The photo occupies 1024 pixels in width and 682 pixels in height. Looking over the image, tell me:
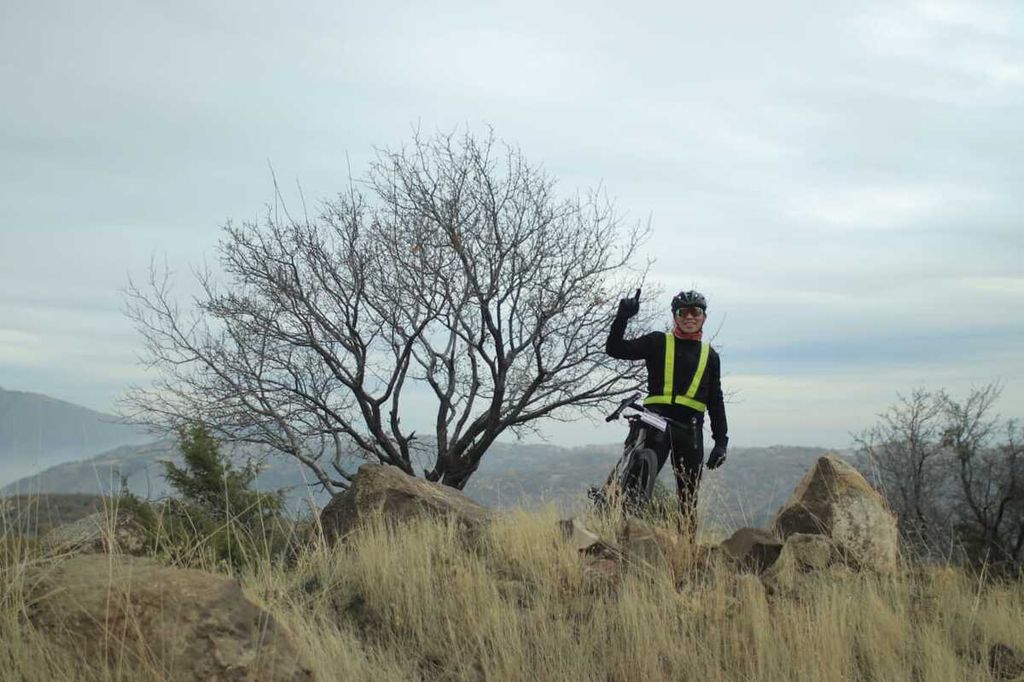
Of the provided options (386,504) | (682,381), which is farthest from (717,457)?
(386,504)

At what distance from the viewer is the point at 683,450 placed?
7586 millimetres

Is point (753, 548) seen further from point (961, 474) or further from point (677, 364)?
point (961, 474)

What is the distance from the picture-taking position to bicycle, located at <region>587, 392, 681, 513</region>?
7.32 m

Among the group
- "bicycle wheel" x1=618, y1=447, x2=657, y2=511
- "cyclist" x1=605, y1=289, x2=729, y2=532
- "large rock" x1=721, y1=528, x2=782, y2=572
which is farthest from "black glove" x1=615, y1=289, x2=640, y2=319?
"large rock" x1=721, y1=528, x2=782, y2=572

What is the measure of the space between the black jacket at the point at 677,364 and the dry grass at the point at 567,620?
1958 mm

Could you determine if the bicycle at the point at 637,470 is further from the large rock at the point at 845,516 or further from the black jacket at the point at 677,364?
the large rock at the point at 845,516

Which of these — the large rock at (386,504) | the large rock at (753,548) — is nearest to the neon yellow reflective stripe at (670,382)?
the large rock at (753,548)

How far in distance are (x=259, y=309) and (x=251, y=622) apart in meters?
12.3

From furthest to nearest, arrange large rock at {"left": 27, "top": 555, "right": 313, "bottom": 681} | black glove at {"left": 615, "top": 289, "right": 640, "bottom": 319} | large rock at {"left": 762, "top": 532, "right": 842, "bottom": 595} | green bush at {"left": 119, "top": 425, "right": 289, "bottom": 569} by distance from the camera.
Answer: black glove at {"left": 615, "top": 289, "right": 640, "bottom": 319} → green bush at {"left": 119, "top": 425, "right": 289, "bottom": 569} → large rock at {"left": 762, "top": 532, "right": 842, "bottom": 595} → large rock at {"left": 27, "top": 555, "right": 313, "bottom": 681}

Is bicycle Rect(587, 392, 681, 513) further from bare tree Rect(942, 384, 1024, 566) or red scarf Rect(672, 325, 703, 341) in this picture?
bare tree Rect(942, 384, 1024, 566)

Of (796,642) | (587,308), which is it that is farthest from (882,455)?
(796,642)

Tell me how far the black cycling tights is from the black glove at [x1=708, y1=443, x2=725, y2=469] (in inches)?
4.2

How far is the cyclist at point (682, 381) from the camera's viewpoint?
7.53 meters

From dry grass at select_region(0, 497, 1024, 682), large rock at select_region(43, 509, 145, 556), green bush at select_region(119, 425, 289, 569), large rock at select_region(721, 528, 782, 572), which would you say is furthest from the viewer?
green bush at select_region(119, 425, 289, 569)
